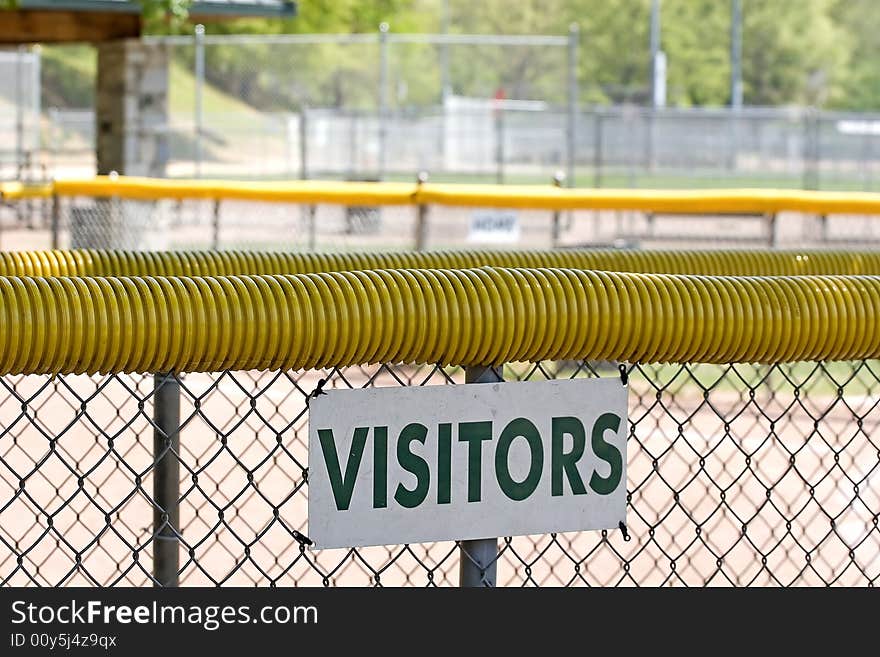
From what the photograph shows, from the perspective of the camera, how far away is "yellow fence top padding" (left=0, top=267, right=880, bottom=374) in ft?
7.75

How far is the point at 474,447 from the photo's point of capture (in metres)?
2.58

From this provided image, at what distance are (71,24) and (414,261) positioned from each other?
12.6 meters

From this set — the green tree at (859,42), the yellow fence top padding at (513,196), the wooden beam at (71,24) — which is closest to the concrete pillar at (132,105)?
the wooden beam at (71,24)

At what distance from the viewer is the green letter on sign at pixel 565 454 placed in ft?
8.59

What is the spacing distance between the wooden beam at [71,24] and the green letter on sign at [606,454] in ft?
43.6

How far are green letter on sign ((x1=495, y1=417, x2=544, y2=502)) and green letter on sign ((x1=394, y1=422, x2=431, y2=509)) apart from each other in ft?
0.43

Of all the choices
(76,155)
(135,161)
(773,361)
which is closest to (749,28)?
(76,155)

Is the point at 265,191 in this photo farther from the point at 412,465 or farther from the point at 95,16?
the point at 412,465

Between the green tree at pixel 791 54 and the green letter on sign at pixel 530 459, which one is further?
the green tree at pixel 791 54

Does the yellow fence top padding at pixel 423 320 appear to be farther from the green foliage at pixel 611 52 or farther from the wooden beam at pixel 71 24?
the green foliage at pixel 611 52

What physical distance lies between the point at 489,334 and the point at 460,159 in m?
21.9

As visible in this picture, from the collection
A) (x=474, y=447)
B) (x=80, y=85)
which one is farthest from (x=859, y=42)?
(x=474, y=447)

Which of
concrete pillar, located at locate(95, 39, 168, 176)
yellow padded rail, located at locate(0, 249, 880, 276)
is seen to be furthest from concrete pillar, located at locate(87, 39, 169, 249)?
yellow padded rail, located at locate(0, 249, 880, 276)
